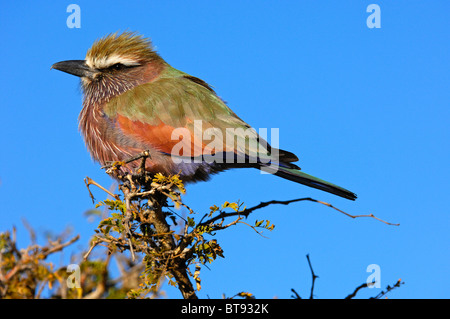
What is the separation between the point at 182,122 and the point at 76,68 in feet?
6.03

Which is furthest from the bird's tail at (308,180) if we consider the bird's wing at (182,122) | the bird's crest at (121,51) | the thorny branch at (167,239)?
the bird's crest at (121,51)

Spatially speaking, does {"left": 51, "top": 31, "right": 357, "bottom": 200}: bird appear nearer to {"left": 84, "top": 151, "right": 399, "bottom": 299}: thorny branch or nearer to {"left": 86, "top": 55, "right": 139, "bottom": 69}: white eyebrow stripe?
{"left": 86, "top": 55, "right": 139, "bottom": 69}: white eyebrow stripe

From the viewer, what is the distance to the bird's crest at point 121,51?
5.86 metres

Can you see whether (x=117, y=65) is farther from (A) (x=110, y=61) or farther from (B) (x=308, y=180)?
(B) (x=308, y=180)

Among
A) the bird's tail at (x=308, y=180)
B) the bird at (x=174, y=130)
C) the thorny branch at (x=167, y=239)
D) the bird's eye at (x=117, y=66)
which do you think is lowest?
the thorny branch at (x=167, y=239)

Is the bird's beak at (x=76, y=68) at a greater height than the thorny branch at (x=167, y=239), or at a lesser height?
greater

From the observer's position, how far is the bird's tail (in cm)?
464

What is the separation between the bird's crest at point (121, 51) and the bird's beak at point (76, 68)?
85mm

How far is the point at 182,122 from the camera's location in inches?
202

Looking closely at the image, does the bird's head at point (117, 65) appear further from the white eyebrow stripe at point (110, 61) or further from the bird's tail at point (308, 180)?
the bird's tail at point (308, 180)

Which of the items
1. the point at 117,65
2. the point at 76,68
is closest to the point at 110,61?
the point at 117,65
